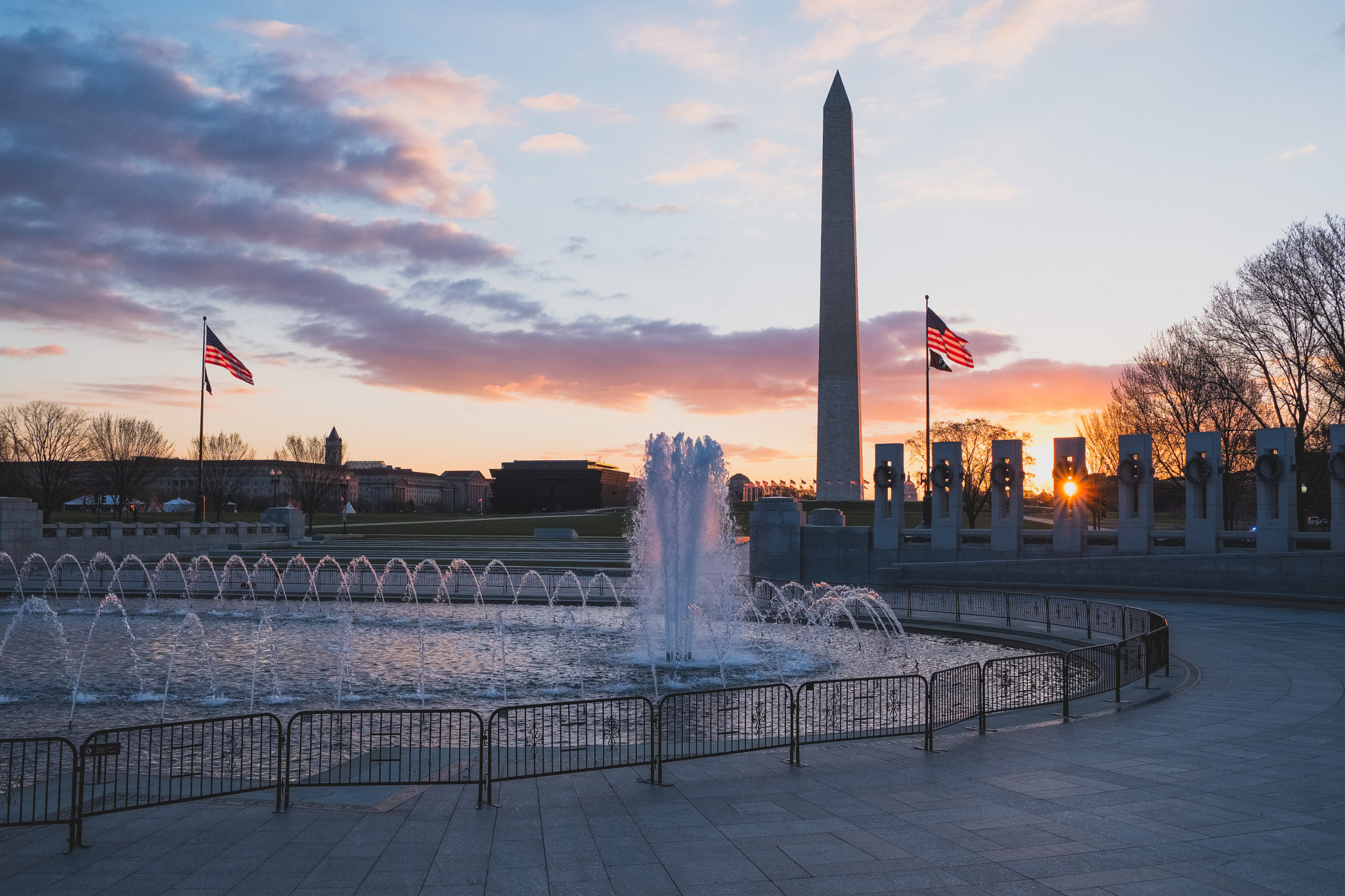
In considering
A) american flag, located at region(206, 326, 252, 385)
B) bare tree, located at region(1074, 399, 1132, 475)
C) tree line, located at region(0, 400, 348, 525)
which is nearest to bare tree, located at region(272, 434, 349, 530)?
tree line, located at region(0, 400, 348, 525)

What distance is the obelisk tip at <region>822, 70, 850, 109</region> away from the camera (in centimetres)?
5675

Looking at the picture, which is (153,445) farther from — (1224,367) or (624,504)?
(1224,367)

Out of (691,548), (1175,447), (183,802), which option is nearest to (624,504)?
(1175,447)

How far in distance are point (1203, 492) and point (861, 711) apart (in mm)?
22632

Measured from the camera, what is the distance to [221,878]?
7.20 m

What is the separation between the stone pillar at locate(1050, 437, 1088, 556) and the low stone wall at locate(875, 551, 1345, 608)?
110 centimetres

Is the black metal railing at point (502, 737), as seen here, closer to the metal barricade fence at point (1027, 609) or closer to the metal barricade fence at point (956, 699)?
the metal barricade fence at point (956, 699)

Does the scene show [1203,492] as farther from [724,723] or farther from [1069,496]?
[724,723]

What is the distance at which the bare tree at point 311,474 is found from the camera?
3870 inches

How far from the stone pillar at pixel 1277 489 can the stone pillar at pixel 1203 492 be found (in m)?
1.16

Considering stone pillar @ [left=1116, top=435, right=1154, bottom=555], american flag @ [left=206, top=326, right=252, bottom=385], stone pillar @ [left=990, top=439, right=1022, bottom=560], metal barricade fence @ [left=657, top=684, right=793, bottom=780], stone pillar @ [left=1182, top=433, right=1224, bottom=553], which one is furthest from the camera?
american flag @ [left=206, top=326, right=252, bottom=385]

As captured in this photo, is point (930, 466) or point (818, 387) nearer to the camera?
point (930, 466)

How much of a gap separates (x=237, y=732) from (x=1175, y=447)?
4702 cm

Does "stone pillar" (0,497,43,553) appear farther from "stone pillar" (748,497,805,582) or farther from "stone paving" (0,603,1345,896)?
"stone paving" (0,603,1345,896)
